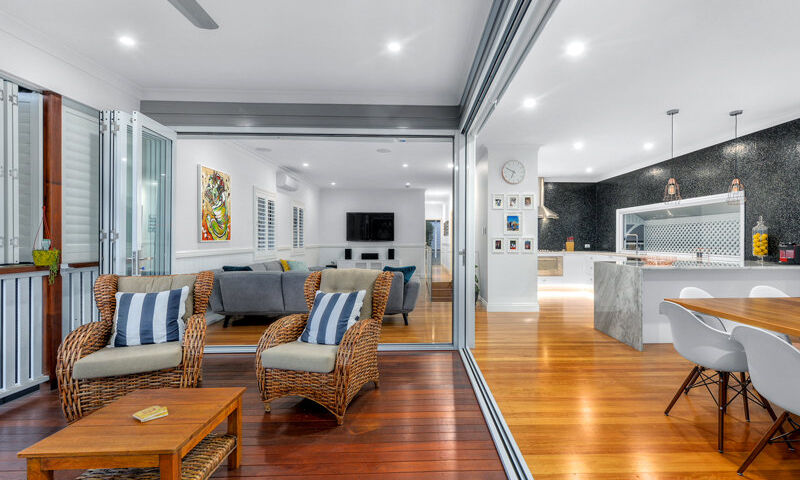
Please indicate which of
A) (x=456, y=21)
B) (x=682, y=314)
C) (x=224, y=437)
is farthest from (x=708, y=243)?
(x=224, y=437)

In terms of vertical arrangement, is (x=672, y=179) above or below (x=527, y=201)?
above

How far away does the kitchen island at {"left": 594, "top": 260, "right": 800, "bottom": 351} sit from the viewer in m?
3.91

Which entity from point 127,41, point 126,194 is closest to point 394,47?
point 127,41

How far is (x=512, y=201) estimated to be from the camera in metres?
5.76

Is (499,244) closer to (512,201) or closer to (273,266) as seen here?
(512,201)

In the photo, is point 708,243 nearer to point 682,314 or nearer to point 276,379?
point 682,314

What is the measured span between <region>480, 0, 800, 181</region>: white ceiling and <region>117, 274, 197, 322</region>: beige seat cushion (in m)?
3.20

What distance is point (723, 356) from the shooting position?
7.02 ft

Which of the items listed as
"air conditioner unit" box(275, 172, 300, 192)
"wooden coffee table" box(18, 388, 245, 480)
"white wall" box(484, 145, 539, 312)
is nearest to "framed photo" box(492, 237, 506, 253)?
"white wall" box(484, 145, 539, 312)

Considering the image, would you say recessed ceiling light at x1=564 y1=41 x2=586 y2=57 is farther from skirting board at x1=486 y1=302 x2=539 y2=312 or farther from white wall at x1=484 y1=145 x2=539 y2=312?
skirting board at x1=486 y1=302 x2=539 y2=312

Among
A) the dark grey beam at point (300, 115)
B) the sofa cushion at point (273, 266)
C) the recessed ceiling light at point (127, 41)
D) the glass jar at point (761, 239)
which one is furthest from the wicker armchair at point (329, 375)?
the glass jar at point (761, 239)

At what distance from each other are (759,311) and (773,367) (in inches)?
31.9

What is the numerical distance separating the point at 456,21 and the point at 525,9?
94cm

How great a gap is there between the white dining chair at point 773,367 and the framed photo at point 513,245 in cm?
389
